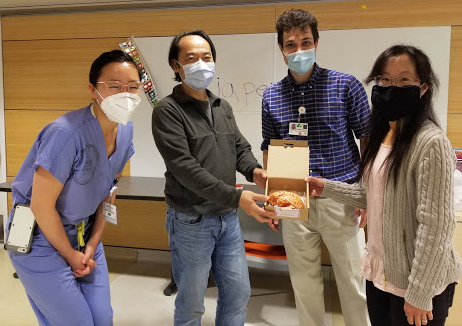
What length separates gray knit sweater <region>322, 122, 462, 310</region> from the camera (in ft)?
3.93

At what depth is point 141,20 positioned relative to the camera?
3.59m

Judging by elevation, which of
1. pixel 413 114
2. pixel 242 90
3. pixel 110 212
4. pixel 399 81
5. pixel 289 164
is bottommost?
pixel 110 212

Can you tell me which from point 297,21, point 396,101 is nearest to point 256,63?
point 297,21

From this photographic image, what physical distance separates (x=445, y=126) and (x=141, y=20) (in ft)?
9.39

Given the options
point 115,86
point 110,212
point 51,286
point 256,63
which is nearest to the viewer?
point 51,286

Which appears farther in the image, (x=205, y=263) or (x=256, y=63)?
(x=256, y=63)

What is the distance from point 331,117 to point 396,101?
62 centimetres

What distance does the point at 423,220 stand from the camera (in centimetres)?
122

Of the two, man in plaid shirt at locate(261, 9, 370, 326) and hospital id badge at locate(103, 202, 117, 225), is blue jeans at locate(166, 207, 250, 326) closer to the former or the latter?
hospital id badge at locate(103, 202, 117, 225)

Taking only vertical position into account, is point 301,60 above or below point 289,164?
above

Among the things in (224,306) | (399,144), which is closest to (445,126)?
(399,144)

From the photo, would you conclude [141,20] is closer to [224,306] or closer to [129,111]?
[129,111]

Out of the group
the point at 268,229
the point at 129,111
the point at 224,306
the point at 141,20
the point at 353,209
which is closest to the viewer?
the point at 129,111

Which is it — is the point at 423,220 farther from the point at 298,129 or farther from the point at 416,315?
the point at 298,129
